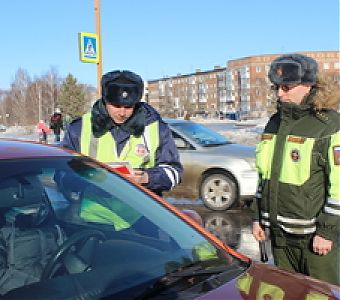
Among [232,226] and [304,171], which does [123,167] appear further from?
[232,226]

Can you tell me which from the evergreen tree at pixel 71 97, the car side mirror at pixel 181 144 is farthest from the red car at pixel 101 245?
the evergreen tree at pixel 71 97

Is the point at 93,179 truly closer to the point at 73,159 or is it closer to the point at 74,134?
the point at 73,159

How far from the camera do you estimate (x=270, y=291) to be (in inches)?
74.8

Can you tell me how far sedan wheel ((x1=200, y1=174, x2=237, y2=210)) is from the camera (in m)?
7.86

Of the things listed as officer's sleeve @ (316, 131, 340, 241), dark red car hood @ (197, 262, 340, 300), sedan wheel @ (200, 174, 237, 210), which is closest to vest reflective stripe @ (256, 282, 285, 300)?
dark red car hood @ (197, 262, 340, 300)

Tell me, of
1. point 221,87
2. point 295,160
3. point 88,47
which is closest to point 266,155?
point 295,160

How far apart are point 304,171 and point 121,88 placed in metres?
1.22

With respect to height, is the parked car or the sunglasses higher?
the sunglasses

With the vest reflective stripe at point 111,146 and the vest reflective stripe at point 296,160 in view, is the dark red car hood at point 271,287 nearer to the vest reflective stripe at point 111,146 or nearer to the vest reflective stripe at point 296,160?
the vest reflective stripe at point 296,160

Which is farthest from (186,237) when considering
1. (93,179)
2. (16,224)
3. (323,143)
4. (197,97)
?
(197,97)

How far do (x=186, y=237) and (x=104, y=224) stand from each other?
429mm

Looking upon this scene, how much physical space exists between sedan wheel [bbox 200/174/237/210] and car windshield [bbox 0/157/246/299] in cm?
534

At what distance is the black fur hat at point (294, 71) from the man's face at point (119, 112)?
0.91 m

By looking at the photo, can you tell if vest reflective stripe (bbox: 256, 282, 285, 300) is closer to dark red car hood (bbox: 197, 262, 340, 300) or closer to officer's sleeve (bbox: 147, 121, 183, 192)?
dark red car hood (bbox: 197, 262, 340, 300)
